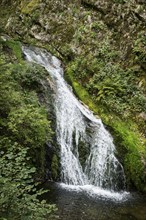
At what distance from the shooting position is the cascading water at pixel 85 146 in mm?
14055

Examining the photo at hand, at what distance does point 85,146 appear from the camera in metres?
15.1

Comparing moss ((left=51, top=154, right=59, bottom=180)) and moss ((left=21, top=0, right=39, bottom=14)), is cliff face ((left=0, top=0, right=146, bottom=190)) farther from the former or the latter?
moss ((left=51, top=154, right=59, bottom=180))

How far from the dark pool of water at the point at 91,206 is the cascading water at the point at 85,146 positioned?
1401mm

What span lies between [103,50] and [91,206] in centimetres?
1182

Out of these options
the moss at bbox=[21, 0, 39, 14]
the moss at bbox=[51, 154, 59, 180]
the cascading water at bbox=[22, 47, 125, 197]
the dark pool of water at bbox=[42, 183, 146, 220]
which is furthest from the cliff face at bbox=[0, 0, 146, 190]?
the moss at bbox=[51, 154, 59, 180]

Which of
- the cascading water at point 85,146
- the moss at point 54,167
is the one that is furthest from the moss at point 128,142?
the moss at point 54,167

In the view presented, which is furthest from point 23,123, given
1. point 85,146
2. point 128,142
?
point 128,142

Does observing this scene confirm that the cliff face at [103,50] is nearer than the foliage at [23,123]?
No

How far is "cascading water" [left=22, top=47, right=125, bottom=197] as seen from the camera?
553 inches

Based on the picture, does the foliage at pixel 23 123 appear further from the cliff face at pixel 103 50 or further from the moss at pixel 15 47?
the moss at pixel 15 47

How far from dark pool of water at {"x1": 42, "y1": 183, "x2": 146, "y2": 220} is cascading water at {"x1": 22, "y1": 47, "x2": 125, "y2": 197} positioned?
140cm

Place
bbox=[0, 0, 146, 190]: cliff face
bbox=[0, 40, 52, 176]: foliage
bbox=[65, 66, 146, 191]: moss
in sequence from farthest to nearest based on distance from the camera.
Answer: bbox=[0, 0, 146, 190]: cliff face
bbox=[65, 66, 146, 191]: moss
bbox=[0, 40, 52, 176]: foliage

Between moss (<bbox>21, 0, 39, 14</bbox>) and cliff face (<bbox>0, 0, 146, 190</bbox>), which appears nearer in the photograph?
A: cliff face (<bbox>0, 0, 146, 190</bbox>)

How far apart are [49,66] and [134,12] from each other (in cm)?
676
